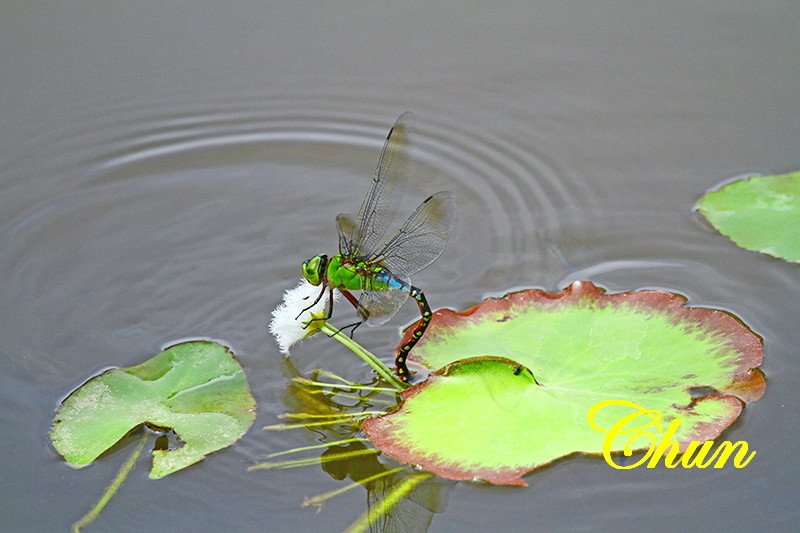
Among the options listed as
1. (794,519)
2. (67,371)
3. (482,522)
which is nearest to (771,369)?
(794,519)

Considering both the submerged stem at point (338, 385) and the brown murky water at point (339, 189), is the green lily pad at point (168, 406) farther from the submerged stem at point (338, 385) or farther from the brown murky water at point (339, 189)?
the submerged stem at point (338, 385)

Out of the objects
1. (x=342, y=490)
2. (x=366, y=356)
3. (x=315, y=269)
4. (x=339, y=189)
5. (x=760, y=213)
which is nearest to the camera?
(x=342, y=490)

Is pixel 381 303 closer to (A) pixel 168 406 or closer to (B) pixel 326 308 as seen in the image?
(B) pixel 326 308

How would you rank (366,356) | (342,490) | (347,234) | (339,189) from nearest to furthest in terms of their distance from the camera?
(342,490), (366,356), (347,234), (339,189)

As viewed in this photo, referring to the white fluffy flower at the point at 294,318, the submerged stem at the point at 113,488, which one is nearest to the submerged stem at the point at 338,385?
the white fluffy flower at the point at 294,318

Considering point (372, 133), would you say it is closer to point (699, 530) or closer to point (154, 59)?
point (154, 59)

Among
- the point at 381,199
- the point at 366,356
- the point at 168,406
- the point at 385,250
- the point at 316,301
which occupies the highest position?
the point at 381,199

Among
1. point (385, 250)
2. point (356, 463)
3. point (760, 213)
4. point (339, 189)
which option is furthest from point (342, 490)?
point (760, 213)
